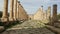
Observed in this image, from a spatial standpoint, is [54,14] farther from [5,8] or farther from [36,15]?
[36,15]

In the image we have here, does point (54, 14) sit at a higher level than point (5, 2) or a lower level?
lower

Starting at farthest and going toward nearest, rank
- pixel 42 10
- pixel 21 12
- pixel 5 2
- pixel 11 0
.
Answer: pixel 42 10
pixel 21 12
pixel 11 0
pixel 5 2

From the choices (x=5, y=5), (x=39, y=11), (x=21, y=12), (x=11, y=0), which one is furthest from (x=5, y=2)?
(x=39, y=11)

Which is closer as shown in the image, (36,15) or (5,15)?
(5,15)

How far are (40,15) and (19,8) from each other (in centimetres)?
1192

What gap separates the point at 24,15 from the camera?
4266 centimetres

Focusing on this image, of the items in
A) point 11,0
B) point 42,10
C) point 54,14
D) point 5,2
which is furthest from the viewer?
point 42,10

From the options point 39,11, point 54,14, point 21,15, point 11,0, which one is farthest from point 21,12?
point 54,14

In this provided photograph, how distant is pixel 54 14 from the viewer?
2044cm

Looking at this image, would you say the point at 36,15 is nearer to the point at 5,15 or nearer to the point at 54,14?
the point at 54,14

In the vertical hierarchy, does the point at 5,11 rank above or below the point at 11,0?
below

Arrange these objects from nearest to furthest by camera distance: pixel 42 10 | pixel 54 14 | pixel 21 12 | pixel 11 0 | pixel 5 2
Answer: pixel 5 2 → pixel 54 14 → pixel 11 0 → pixel 21 12 → pixel 42 10

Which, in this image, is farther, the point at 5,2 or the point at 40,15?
the point at 40,15

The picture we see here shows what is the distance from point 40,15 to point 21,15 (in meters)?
11.5
